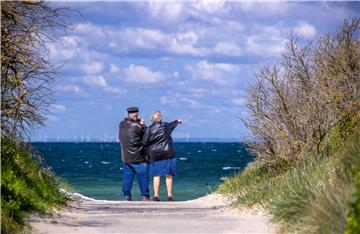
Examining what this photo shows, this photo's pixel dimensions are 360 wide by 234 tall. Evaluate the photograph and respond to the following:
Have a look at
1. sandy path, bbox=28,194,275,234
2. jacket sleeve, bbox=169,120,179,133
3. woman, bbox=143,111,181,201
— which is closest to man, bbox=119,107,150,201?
woman, bbox=143,111,181,201

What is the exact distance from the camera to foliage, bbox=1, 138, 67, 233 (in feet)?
42.5

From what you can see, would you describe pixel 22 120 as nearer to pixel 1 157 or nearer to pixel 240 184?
pixel 1 157

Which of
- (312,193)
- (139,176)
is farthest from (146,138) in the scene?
(312,193)

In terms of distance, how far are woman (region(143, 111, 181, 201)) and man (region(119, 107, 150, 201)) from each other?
0.72ft

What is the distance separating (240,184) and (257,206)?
11.5ft

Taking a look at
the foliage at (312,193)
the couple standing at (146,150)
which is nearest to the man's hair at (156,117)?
the couple standing at (146,150)

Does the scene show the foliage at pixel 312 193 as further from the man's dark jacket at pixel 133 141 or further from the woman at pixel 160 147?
the man's dark jacket at pixel 133 141

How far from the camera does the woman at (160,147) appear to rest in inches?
798

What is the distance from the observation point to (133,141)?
2061 cm

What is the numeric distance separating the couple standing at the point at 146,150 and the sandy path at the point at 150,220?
2.71m

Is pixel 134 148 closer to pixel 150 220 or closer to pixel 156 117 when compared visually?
pixel 156 117

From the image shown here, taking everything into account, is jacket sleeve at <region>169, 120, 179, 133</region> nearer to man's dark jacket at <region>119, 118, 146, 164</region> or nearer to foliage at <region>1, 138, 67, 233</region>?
man's dark jacket at <region>119, 118, 146, 164</region>

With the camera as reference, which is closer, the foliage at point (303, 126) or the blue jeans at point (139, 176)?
the foliage at point (303, 126)

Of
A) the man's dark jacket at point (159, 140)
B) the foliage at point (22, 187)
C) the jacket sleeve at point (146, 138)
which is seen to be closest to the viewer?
the foliage at point (22, 187)
